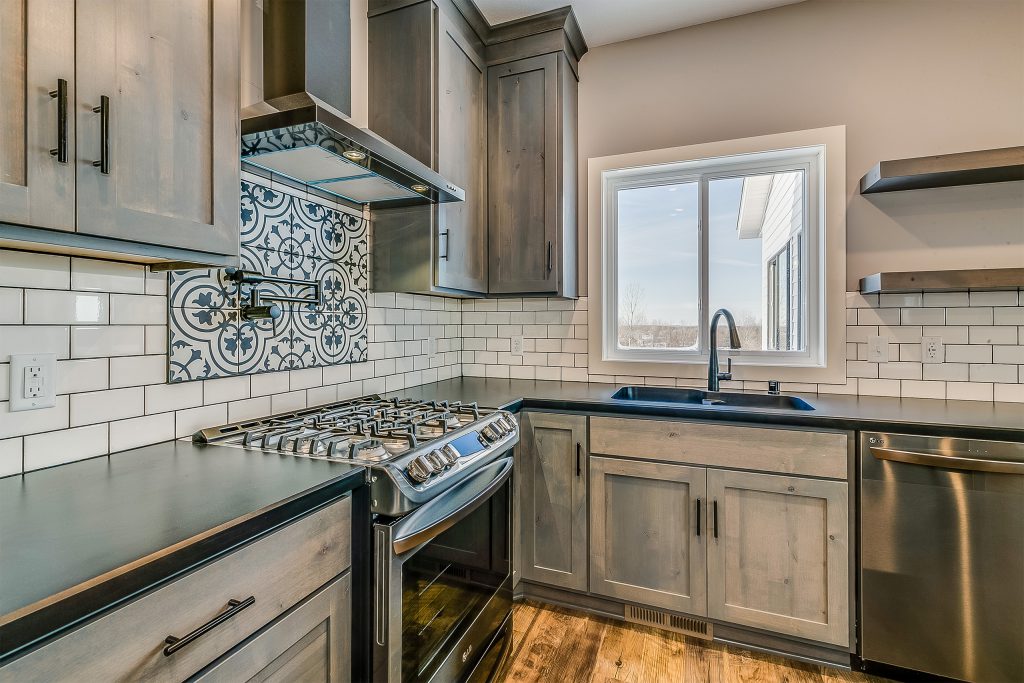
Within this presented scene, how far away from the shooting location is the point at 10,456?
1065 millimetres

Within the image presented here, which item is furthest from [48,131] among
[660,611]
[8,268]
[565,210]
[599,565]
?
[660,611]

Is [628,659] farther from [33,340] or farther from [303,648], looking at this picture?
[33,340]

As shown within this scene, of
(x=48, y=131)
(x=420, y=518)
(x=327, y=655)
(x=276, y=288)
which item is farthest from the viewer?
(x=276, y=288)

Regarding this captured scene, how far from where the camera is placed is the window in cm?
238

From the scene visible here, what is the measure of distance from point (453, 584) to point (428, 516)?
0.33 m

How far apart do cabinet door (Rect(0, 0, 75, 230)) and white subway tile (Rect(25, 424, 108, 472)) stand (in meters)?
0.58

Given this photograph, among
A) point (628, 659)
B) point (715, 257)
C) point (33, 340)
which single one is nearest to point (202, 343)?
point (33, 340)

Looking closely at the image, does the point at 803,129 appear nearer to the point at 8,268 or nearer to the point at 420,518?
the point at 420,518

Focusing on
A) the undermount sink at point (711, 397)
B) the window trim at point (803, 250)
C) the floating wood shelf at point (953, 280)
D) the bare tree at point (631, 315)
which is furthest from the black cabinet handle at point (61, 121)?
the floating wood shelf at point (953, 280)

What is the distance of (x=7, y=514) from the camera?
867 mm

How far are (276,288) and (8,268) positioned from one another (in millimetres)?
715

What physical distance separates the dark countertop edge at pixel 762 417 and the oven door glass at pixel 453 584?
44 centimetres

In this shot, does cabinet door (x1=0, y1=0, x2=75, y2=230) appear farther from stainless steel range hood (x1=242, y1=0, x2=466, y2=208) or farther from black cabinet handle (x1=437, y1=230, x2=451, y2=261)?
black cabinet handle (x1=437, y1=230, x2=451, y2=261)

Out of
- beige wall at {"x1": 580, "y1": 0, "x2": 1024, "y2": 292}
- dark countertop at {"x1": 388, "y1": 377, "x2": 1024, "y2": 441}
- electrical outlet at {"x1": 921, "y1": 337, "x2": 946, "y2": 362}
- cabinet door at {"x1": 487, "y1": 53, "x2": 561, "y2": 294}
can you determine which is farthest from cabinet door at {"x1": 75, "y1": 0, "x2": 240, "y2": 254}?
electrical outlet at {"x1": 921, "y1": 337, "x2": 946, "y2": 362}
